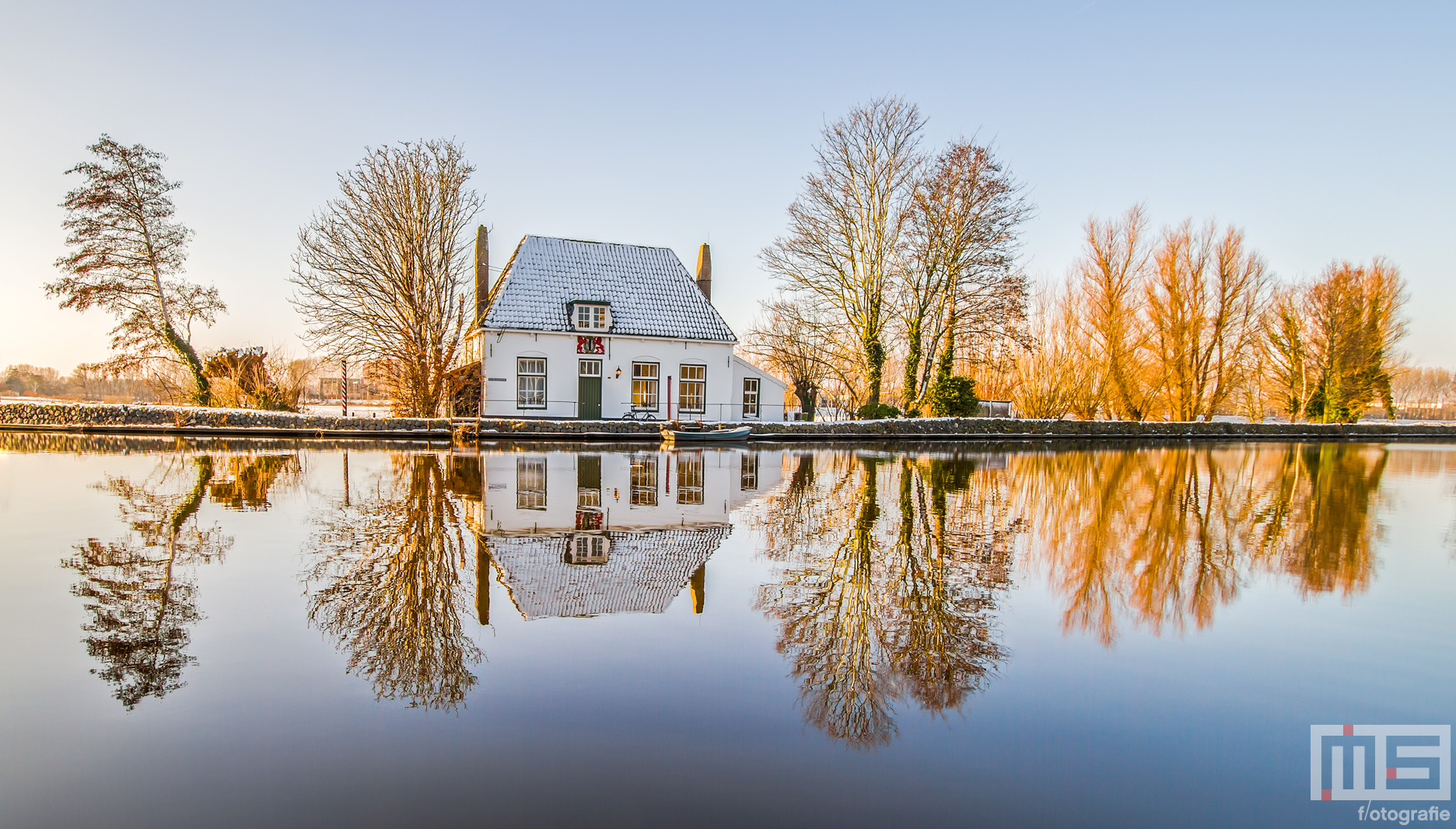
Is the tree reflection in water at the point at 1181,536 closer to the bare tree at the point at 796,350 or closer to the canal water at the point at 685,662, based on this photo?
the canal water at the point at 685,662

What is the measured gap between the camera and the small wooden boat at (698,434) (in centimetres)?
2197

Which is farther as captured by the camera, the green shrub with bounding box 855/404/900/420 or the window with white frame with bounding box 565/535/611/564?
the green shrub with bounding box 855/404/900/420

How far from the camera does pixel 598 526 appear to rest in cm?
781

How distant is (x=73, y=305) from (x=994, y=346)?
35.2 meters

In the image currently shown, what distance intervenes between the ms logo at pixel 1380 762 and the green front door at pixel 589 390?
933 inches

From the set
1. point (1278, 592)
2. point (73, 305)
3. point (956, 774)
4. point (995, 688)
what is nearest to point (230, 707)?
point (956, 774)

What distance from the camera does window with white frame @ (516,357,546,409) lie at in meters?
25.1

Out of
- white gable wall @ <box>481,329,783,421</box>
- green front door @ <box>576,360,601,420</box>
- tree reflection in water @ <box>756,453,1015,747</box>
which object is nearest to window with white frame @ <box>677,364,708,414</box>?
white gable wall @ <box>481,329,783,421</box>

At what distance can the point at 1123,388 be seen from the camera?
34.8 metres

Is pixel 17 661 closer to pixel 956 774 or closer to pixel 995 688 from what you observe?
pixel 956 774

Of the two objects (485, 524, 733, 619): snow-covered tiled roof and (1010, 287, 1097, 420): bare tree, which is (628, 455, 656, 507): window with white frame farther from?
(1010, 287, 1097, 420): bare tree

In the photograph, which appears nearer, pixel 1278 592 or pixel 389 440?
pixel 1278 592

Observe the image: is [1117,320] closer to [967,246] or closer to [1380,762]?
[967,246]

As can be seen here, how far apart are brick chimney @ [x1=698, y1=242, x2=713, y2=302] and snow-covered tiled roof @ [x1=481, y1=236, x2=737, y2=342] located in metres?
0.70
